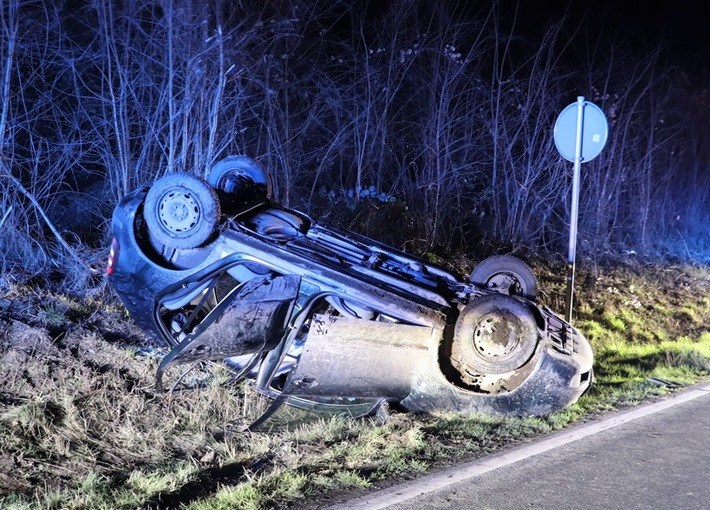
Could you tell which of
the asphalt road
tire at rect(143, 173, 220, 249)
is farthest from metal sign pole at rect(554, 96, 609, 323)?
tire at rect(143, 173, 220, 249)

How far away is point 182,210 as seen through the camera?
15.1 ft

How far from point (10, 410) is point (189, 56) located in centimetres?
412

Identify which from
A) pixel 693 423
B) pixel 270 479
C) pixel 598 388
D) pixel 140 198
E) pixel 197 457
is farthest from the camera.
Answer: pixel 598 388

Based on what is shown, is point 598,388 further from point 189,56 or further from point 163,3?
point 163,3

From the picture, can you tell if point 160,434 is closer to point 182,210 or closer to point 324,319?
point 324,319

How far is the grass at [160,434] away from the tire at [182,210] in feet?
4.01

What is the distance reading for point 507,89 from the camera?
10.5m

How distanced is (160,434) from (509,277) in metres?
3.38

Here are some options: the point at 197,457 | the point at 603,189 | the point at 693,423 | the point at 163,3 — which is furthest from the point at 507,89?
the point at 197,457

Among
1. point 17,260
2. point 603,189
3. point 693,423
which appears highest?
point 603,189

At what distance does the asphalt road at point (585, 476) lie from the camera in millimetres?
3771

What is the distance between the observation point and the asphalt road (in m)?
3.77

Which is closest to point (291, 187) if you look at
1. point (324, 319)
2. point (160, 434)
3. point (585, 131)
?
point (585, 131)

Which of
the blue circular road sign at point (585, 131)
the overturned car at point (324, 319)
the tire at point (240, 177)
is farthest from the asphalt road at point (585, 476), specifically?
the blue circular road sign at point (585, 131)
